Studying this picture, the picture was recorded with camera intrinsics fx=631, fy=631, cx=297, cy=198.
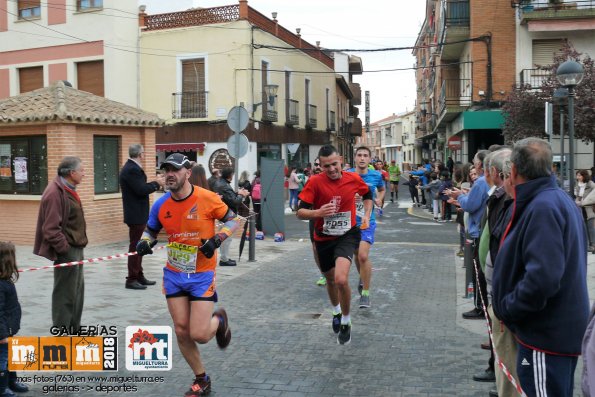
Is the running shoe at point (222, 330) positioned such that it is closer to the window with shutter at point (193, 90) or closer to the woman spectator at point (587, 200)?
the woman spectator at point (587, 200)

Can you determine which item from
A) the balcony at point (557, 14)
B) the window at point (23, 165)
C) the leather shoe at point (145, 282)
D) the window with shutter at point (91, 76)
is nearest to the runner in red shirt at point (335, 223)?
the leather shoe at point (145, 282)

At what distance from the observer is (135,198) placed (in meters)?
8.88

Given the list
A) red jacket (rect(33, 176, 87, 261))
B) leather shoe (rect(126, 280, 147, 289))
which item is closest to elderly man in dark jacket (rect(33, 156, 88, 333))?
red jacket (rect(33, 176, 87, 261))

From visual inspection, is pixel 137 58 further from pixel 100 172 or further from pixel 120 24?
pixel 100 172

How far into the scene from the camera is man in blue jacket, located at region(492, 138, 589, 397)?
10.2 ft

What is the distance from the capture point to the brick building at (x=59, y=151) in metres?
12.5

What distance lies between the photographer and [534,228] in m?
3.16

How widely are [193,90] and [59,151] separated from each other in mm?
14505

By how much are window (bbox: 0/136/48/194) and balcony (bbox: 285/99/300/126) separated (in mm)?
18250

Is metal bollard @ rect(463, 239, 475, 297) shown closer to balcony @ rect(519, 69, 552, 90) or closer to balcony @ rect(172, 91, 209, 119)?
balcony @ rect(519, 69, 552, 90)

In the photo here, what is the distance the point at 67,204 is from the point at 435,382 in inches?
147

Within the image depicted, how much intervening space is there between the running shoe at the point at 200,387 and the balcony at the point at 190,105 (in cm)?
2200

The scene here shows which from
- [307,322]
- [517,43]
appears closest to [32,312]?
[307,322]

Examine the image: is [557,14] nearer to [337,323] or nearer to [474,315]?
[474,315]
